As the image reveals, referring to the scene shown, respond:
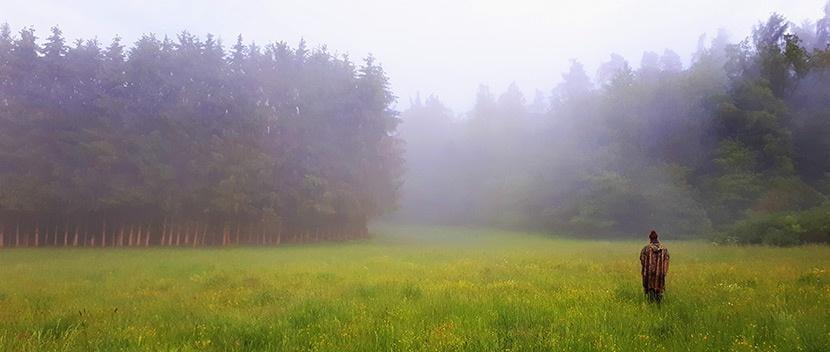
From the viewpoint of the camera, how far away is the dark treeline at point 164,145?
32.8m

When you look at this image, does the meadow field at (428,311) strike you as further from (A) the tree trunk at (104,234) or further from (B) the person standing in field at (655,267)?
(A) the tree trunk at (104,234)

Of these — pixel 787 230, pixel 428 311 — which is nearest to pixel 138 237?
A: pixel 428 311

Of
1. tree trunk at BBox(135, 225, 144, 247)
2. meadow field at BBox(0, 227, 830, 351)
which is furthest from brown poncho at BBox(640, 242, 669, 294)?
tree trunk at BBox(135, 225, 144, 247)

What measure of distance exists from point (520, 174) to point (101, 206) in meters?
49.4

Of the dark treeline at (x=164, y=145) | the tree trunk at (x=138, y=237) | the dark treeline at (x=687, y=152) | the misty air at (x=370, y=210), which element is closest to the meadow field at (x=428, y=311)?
the misty air at (x=370, y=210)

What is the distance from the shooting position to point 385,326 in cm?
821

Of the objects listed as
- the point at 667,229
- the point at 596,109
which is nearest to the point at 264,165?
the point at 667,229

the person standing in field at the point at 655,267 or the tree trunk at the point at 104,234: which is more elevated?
the person standing in field at the point at 655,267

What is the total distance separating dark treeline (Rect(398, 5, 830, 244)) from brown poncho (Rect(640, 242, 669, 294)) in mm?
22660

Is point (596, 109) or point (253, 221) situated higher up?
point (596, 109)

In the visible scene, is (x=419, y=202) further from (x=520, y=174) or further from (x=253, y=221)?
(x=253, y=221)

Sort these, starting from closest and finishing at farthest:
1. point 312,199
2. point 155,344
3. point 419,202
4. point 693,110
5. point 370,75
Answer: point 155,344
point 312,199
point 370,75
point 693,110
point 419,202

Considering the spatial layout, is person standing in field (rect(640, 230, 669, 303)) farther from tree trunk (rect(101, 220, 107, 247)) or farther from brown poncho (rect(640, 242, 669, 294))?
tree trunk (rect(101, 220, 107, 247))

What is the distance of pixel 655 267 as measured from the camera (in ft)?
32.9
